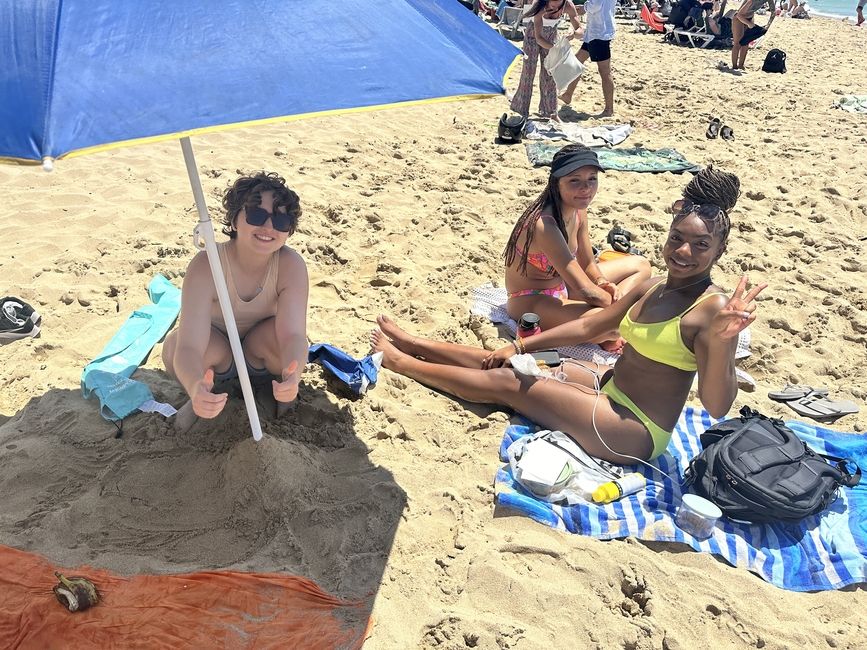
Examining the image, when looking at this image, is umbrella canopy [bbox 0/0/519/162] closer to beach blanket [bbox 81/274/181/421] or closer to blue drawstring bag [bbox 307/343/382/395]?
blue drawstring bag [bbox 307/343/382/395]

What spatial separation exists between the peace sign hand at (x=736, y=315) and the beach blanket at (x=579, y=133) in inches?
194

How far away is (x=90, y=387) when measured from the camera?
3350 millimetres

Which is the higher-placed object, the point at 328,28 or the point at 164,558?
the point at 328,28

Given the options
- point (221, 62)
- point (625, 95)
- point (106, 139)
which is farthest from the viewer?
point (625, 95)

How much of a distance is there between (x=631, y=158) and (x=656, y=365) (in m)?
4.30

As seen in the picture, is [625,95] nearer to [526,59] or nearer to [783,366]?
[526,59]

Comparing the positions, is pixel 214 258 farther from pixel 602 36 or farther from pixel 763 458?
pixel 602 36

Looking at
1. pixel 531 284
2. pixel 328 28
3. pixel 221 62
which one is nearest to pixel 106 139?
pixel 221 62

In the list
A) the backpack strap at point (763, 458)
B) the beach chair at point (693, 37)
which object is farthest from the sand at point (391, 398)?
the beach chair at point (693, 37)

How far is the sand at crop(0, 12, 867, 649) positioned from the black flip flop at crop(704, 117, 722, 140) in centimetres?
16

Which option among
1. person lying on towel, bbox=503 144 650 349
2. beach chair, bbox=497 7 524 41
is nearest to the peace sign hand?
person lying on towel, bbox=503 144 650 349

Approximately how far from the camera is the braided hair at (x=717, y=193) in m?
2.91

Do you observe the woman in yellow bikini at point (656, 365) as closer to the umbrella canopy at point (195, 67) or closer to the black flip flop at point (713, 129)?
the umbrella canopy at point (195, 67)

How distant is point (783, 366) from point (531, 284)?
5.14 feet
